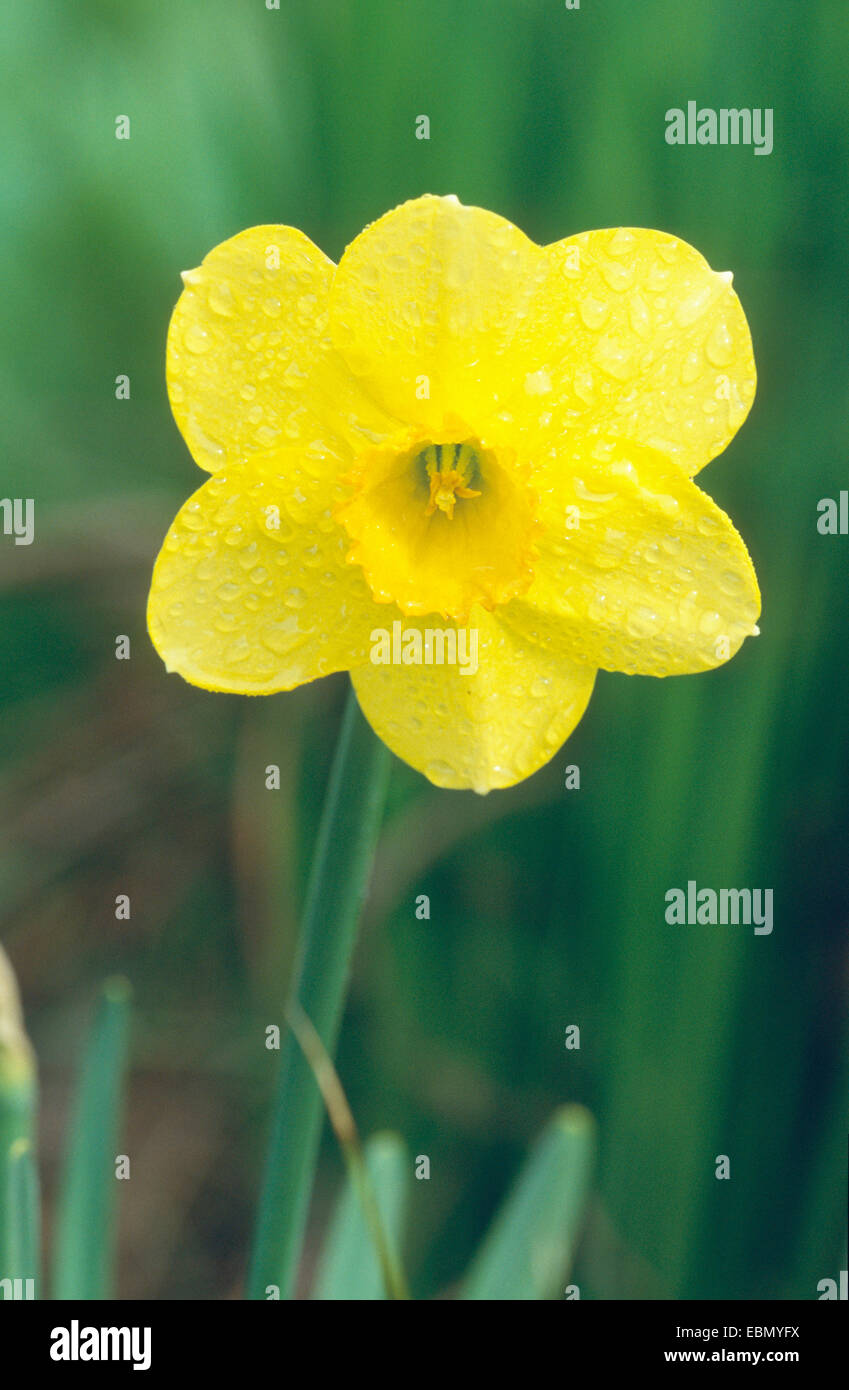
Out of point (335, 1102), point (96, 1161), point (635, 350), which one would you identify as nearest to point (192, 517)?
point (635, 350)

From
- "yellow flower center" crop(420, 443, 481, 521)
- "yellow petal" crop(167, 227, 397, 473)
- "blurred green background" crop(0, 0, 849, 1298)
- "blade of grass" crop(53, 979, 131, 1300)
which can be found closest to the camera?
"yellow petal" crop(167, 227, 397, 473)

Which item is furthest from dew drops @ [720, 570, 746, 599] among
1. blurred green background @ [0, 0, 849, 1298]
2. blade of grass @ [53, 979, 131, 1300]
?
blurred green background @ [0, 0, 849, 1298]

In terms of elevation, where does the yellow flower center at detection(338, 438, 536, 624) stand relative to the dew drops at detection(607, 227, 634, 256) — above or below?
below

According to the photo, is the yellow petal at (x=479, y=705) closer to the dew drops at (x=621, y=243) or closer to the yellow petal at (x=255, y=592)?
the yellow petal at (x=255, y=592)

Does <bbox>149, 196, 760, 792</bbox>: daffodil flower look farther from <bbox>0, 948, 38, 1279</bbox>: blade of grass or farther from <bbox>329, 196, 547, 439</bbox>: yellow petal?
<bbox>0, 948, 38, 1279</bbox>: blade of grass

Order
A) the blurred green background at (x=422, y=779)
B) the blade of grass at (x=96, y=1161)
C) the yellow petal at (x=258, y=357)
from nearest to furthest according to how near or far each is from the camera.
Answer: the yellow petal at (x=258, y=357) < the blade of grass at (x=96, y=1161) < the blurred green background at (x=422, y=779)

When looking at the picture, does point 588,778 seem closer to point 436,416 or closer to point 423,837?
point 423,837

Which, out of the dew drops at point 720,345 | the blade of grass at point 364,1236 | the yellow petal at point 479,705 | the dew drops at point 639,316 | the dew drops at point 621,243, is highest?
the dew drops at point 621,243

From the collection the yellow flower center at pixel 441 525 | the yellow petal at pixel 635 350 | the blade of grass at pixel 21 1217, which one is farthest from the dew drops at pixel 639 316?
the blade of grass at pixel 21 1217
